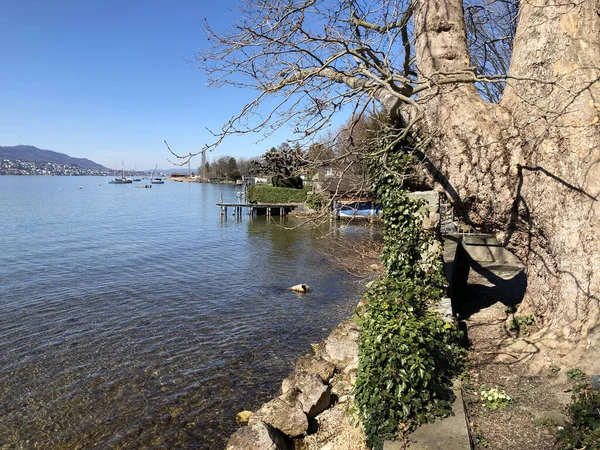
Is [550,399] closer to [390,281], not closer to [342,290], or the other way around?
[390,281]

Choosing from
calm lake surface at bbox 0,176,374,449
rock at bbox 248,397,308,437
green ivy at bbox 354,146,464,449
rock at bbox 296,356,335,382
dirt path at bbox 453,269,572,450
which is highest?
green ivy at bbox 354,146,464,449

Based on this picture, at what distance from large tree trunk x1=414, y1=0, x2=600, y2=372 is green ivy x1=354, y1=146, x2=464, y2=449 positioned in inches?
39.1

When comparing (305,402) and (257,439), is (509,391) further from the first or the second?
(257,439)

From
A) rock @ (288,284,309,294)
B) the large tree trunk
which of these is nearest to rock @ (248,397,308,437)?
the large tree trunk

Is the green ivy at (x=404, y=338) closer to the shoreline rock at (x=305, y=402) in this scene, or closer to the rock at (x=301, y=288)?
the shoreline rock at (x=305, y=402)

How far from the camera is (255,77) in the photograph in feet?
19.7

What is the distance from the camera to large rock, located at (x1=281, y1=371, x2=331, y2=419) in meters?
6.45

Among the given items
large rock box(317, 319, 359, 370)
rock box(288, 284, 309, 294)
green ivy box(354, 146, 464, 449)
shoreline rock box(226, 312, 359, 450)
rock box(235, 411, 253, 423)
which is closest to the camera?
green ivy box(354, 146, 464, 449)

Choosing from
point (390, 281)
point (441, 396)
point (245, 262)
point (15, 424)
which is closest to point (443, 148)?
point (390, 281)

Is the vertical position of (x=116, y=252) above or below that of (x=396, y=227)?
below

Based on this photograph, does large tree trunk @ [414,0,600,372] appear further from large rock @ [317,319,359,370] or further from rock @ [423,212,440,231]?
large rock @ [317,319,359,370]

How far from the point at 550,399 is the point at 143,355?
8.24 metres

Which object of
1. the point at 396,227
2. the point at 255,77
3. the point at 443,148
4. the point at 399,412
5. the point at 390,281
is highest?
the point at 255,77

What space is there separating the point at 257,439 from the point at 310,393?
127cm
